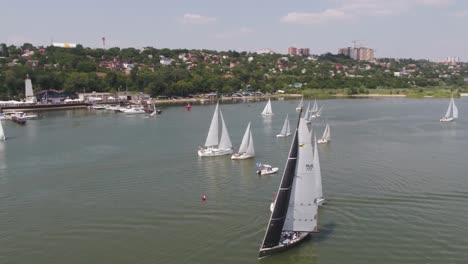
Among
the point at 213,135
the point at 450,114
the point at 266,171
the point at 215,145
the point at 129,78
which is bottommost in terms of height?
the point at 266,171

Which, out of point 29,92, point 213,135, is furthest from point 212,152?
point 29,92

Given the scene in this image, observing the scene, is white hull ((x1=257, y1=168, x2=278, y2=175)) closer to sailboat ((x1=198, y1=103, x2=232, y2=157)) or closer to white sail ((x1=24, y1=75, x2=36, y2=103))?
sailboat ((x1=198, y1=103, x2=232, y2=157))

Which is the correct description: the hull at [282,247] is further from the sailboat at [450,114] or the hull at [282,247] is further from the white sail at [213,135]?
the sailboat at [450,114]

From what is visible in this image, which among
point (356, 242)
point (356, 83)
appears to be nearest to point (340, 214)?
point (356, 242)

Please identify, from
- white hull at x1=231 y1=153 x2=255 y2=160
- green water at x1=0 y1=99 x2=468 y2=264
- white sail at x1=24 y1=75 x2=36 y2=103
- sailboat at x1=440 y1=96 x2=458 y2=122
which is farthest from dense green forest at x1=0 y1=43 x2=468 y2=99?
white hull at x1=231 y1=153 x2=255 y2=160

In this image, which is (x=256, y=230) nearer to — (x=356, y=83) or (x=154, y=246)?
(x=154, y=246)

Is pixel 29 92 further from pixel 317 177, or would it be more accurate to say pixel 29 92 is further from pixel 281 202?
pixel 281 202
